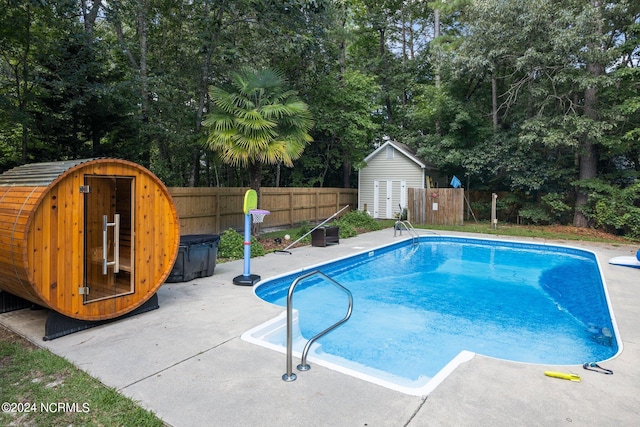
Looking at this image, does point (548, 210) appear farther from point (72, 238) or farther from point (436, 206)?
point (72, 238)

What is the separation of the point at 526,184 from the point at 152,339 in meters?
15.1

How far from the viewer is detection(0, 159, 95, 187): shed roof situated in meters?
3.72

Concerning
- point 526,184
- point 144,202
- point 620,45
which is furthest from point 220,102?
point 620,45

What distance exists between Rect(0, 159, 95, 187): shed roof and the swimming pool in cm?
253

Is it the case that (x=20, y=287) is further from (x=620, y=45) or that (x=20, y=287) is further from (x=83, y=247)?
(x=620, y=45)

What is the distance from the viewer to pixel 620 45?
12.8m

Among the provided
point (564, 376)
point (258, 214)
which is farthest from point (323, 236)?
point (564, 376)

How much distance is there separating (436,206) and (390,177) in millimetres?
3142

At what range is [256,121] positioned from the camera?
8.77 m

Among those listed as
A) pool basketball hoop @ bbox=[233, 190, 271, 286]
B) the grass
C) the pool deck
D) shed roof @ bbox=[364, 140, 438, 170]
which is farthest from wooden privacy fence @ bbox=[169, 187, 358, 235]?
the grass

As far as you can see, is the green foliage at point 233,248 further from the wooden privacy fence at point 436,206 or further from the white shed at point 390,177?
the white shed at point 390,177

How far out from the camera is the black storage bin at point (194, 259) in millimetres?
6129

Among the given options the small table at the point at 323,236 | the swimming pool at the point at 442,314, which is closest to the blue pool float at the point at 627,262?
the swimming pool at the point at 442,314

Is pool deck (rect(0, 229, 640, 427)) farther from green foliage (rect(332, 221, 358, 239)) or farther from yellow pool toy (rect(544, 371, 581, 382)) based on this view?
green foliage (rect(332, 221, 358, 239))
